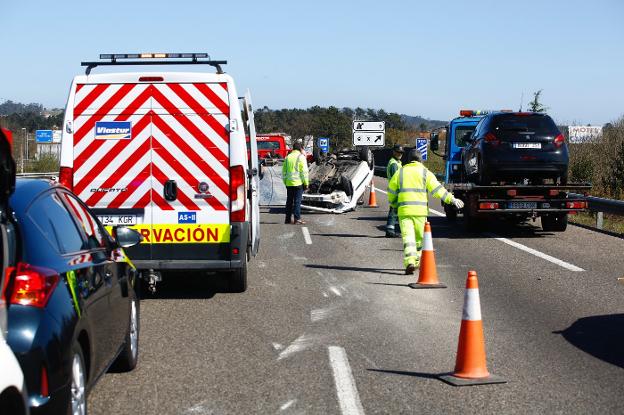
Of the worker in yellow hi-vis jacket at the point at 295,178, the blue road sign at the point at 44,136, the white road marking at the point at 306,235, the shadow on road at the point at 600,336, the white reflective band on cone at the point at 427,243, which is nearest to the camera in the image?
the shadow on road at the point at 600,336

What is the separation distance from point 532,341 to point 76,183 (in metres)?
5.26

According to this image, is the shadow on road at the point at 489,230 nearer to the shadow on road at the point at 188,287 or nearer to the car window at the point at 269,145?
the shadow on road at the point at 188,287

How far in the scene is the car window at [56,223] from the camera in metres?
5.19

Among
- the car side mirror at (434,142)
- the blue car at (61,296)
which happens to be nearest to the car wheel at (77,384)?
the blue car at (61,296)

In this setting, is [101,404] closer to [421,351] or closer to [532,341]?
[421,351]

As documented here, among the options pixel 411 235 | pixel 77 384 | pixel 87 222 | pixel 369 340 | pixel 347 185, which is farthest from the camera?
pixel 347 185

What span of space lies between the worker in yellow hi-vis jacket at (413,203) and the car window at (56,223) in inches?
286

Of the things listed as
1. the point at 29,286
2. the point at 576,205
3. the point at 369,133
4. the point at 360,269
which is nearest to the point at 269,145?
the point at 369,133

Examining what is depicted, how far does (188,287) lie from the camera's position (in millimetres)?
11906

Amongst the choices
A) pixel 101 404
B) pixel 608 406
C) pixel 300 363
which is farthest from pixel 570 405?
pixel 101 404

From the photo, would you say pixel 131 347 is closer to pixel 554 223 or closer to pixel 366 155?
pixel 554 223

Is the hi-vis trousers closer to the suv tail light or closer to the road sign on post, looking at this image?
the suv tail light

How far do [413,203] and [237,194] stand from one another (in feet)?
11.0

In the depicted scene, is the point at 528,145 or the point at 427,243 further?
the point at 528,145
